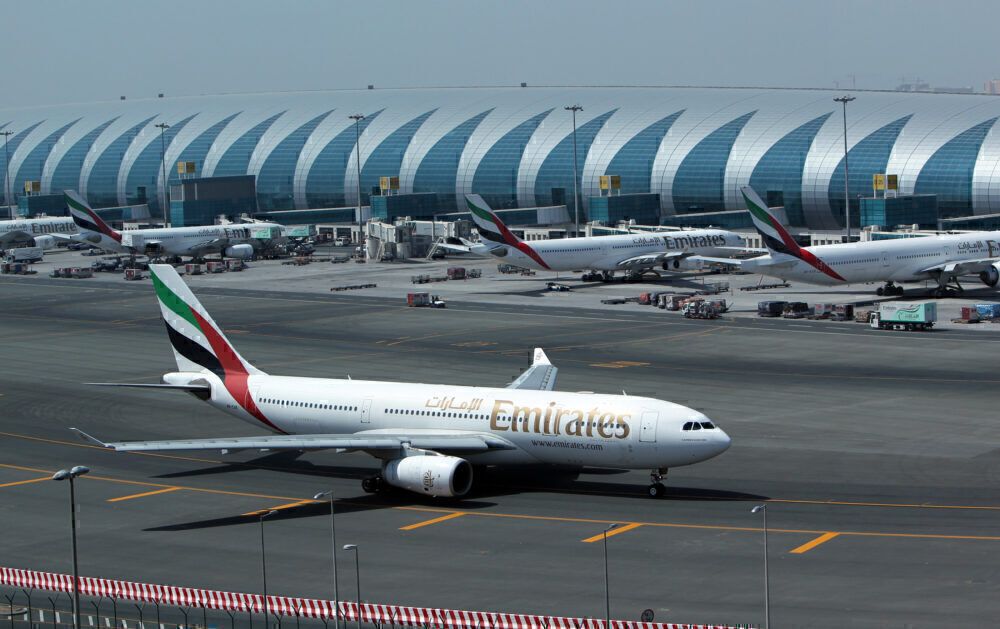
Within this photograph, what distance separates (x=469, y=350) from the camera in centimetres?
9562

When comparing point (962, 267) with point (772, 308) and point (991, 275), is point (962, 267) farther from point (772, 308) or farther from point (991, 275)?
point (772, 308)

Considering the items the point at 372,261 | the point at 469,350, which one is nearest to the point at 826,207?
the point at 372,261

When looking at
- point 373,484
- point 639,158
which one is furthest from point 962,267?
point 373,484

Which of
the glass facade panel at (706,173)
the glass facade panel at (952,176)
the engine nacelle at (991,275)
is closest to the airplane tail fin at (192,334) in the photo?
the engine nacelle at (991,275)

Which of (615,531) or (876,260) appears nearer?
(615,531)

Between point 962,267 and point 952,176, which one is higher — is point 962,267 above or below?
below

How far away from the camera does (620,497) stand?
54438 mm

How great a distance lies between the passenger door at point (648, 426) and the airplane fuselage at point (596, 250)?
81433 millimetres

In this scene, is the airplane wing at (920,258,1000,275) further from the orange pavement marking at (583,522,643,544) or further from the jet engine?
the jet engine

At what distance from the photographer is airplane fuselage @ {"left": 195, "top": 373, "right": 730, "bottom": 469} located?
5206 cm

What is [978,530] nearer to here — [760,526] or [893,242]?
[760,526]

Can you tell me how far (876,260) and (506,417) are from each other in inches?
2738

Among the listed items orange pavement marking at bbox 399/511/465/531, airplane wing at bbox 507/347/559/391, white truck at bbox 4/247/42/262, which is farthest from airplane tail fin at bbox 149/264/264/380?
white truck at bbox 4/247/42/262

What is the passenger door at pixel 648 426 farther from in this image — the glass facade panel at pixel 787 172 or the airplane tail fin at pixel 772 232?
the glass facade panel at pixel 787 172
